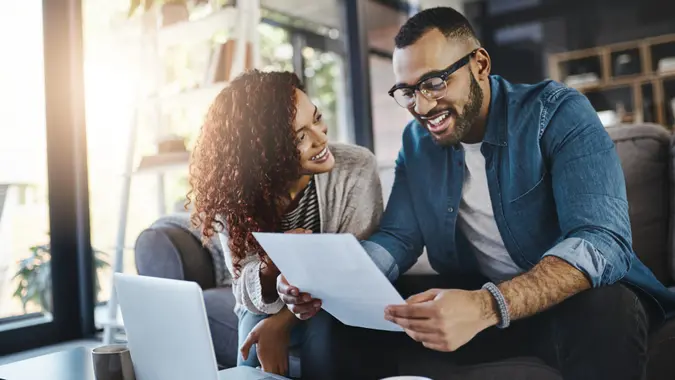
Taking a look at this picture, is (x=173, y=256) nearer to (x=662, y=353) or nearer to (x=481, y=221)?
(x=481, y=221)

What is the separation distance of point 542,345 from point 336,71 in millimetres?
3321

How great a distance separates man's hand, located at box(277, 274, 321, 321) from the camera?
1.05m

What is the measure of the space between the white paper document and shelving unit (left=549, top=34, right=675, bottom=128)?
446 centimetres

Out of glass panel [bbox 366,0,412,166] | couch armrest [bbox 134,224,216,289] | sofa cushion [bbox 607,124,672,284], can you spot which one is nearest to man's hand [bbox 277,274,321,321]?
couch armrest [bbox 134,224,216,289]

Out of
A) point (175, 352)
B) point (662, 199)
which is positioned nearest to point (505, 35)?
point (662, 199)

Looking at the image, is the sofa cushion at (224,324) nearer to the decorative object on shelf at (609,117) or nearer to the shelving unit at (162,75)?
the shelving unit at (162,75)

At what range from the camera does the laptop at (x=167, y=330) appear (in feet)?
2.51

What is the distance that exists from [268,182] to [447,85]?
46 centimetres

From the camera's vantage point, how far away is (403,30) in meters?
1.21

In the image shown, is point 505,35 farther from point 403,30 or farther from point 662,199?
point 403,30

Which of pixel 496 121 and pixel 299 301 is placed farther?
pixel 496 121

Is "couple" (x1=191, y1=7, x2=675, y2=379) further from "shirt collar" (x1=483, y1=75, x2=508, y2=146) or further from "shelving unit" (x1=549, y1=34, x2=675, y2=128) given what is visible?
"shelving unit" (x1=549, y1=34, x2=675, y2=128)

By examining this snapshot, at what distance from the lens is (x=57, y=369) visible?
1.13m

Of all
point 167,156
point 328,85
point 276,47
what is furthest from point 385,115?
point 167,156
